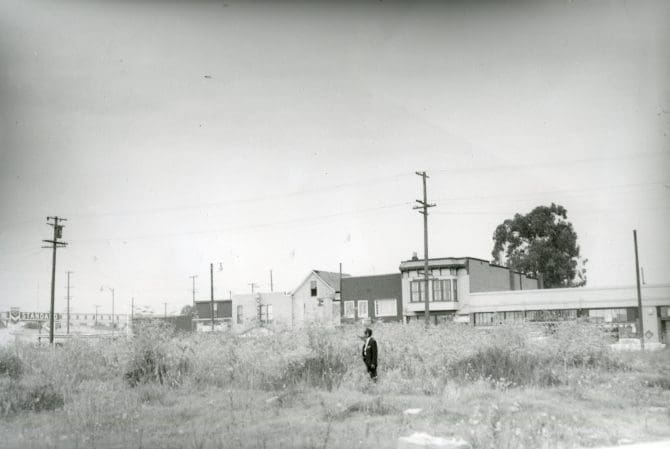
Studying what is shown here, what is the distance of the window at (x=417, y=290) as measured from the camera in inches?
2266

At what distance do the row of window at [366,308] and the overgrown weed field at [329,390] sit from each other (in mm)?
34594

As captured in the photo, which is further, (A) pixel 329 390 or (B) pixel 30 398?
(A) pixel 329 390

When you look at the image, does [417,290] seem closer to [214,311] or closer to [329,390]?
[214,311]

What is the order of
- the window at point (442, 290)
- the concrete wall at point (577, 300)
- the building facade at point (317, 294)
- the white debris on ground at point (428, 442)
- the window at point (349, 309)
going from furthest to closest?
the building facade at point (317, 294)
the window at point (349, 309)
the window at point (442, 290)
the concrete wall at point (577, 300)
the white debris on ground at point (428, 442)

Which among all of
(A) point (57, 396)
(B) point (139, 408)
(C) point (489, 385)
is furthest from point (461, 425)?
(A) point (57, 396)

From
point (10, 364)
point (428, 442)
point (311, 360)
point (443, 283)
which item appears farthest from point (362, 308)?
point (428, 442)

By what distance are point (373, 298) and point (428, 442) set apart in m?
49.9

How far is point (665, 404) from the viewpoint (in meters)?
14.3

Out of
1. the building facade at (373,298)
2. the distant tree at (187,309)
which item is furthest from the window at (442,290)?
the distant tree at (187,309)

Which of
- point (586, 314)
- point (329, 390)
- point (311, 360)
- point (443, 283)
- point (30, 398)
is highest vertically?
point (443, 283)

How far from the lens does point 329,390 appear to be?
55.1 feet

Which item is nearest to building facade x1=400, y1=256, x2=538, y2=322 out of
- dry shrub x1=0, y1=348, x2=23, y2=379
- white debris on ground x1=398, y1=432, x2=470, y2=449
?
dry shrub x1=0, y1=348, x2=23, y2=379

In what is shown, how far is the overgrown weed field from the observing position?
11.2 metres

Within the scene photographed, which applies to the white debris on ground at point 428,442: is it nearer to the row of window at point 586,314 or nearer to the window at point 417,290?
the row of window at point 586,314
